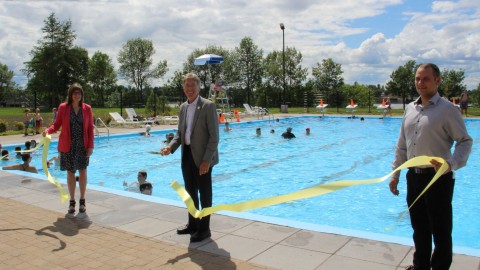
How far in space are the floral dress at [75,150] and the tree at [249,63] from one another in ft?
189

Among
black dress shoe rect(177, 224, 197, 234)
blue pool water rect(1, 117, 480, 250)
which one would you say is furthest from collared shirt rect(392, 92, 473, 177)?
blue pool water rect(1, 117, 480, 250)

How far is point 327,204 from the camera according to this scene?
28.3ft

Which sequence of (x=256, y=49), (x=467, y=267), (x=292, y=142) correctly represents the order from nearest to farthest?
(x=467, y=267) → (x=292, y=142) → (x=256, y=49)

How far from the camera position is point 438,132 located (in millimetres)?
3088

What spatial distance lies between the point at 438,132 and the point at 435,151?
151 mm

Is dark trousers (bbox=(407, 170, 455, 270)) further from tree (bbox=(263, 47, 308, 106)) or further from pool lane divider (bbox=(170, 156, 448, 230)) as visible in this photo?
tree (bbox=(263, 47, 308, 106))

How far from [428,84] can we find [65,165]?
4.63 m

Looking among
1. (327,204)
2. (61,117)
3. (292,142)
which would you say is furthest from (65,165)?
(292,142)

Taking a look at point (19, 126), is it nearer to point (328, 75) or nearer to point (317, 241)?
point (317, 241)

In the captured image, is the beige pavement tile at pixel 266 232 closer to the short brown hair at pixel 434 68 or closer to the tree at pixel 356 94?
the short brown hair at pixel 434 68

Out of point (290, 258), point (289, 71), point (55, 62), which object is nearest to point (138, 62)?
point (55, 62)

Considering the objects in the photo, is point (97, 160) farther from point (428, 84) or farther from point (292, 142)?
point (428, 84)

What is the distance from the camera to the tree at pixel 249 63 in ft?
206

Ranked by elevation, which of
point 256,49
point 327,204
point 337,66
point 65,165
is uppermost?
point 256,49
